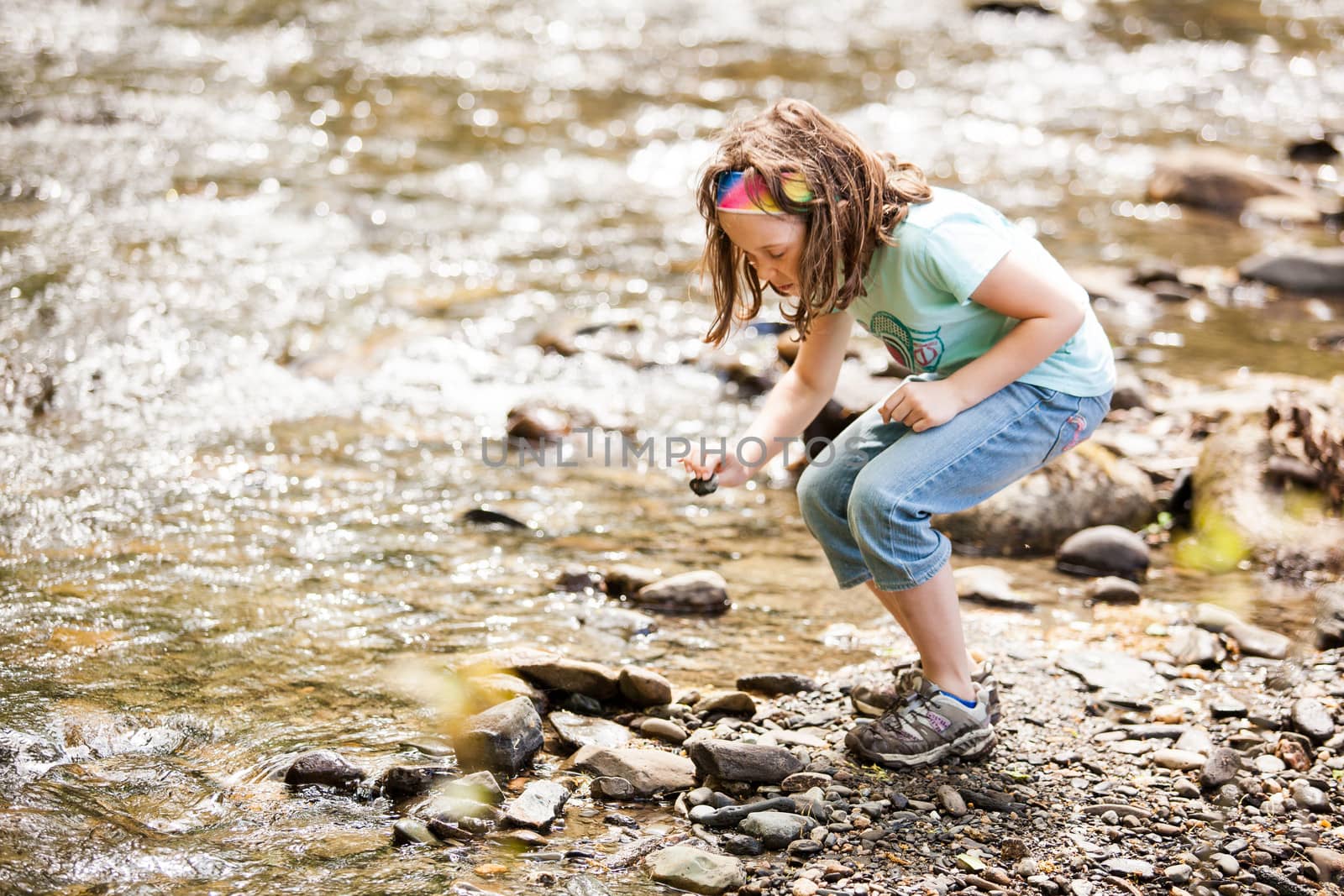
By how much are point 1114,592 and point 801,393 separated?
54.1 inches

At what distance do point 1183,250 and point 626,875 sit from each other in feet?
21.8

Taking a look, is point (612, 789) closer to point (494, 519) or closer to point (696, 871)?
point (696, 871)

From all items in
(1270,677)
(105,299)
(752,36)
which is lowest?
(1270,677)

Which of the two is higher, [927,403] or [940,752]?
[927,403]

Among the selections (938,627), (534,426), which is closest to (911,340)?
(938,627)

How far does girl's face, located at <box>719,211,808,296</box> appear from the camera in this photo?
2.80 m

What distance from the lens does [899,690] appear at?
3.13 meters

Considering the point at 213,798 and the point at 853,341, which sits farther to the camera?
the point at 853,341

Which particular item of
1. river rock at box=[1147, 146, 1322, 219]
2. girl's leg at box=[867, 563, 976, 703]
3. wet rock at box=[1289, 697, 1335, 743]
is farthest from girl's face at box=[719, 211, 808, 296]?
river rock at box=[1147, 146, 1322, 219]

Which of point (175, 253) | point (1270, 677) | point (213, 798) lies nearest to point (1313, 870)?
point (1270, 677)

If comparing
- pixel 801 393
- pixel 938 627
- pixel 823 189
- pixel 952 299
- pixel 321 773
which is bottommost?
pixel 321 773

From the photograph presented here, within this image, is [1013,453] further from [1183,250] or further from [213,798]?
[1183,250]

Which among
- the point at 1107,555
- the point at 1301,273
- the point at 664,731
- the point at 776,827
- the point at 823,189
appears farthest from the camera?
the point at 1301,273

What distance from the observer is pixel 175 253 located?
265 inches
